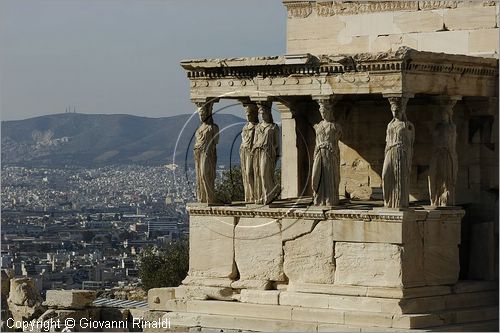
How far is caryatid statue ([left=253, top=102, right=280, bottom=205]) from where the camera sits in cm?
2839

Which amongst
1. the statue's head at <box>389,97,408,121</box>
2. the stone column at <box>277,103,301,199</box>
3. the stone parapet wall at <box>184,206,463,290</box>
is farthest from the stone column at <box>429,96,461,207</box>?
the stone column at <box>277,103,301,199</box>

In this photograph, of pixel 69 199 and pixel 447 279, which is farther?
pixel 69 199

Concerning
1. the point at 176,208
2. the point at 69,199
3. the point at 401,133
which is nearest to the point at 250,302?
the point at 401,133

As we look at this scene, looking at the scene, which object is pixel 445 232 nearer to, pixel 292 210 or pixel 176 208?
pixel 292 210

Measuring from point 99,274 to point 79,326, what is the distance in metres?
16.2

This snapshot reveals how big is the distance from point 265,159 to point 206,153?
0.91 metres

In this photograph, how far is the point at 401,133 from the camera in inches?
1077

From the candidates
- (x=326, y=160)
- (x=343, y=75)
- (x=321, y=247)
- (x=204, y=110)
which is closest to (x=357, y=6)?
(x=343, y=75)

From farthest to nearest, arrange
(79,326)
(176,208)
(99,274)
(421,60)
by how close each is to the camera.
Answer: (99,274), (176,208), (79,326), (421,60)

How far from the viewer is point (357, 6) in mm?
29734

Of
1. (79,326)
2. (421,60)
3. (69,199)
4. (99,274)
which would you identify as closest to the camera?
(421,60)

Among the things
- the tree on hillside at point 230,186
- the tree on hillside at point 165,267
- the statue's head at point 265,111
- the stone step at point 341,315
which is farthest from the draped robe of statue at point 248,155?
the tree on hillside at point 165,267

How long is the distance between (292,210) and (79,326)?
12.9 feet

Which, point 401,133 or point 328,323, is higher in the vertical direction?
point 401,133
